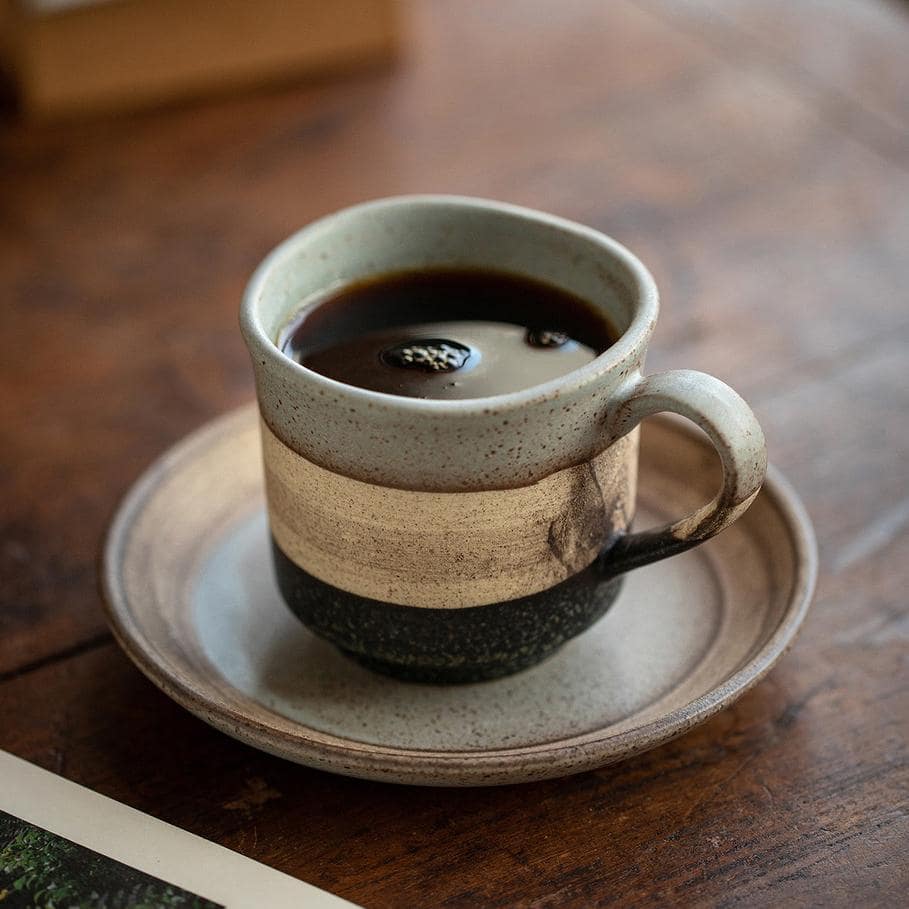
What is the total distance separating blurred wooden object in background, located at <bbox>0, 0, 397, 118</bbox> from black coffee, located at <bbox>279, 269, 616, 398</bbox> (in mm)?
709

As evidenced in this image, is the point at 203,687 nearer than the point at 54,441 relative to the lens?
Yes

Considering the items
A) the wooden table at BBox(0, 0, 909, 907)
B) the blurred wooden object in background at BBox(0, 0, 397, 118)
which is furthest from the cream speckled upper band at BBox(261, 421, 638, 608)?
the blurred wooden object in background at BBox(0, 0, 397, 118)

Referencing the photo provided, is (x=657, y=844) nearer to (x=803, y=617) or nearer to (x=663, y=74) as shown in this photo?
(x=803, y=617)

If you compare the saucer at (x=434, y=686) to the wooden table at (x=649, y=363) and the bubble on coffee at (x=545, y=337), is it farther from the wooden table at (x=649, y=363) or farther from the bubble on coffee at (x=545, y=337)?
the bubble on coffee at (x=545, y=337)

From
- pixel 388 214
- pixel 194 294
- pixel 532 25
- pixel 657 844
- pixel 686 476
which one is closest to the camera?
pixel 657 844

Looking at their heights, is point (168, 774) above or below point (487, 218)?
below

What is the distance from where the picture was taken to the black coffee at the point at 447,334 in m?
0.66

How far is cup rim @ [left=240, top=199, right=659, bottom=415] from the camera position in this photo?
0.57 metres

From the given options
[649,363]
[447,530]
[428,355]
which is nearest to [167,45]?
[649,363]

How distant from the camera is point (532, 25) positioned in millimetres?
1472

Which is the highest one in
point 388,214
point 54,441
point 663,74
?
point 388,214

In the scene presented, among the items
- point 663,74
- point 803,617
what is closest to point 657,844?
point 803,617

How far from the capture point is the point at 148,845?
604mm

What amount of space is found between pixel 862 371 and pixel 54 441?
61 centimetres
